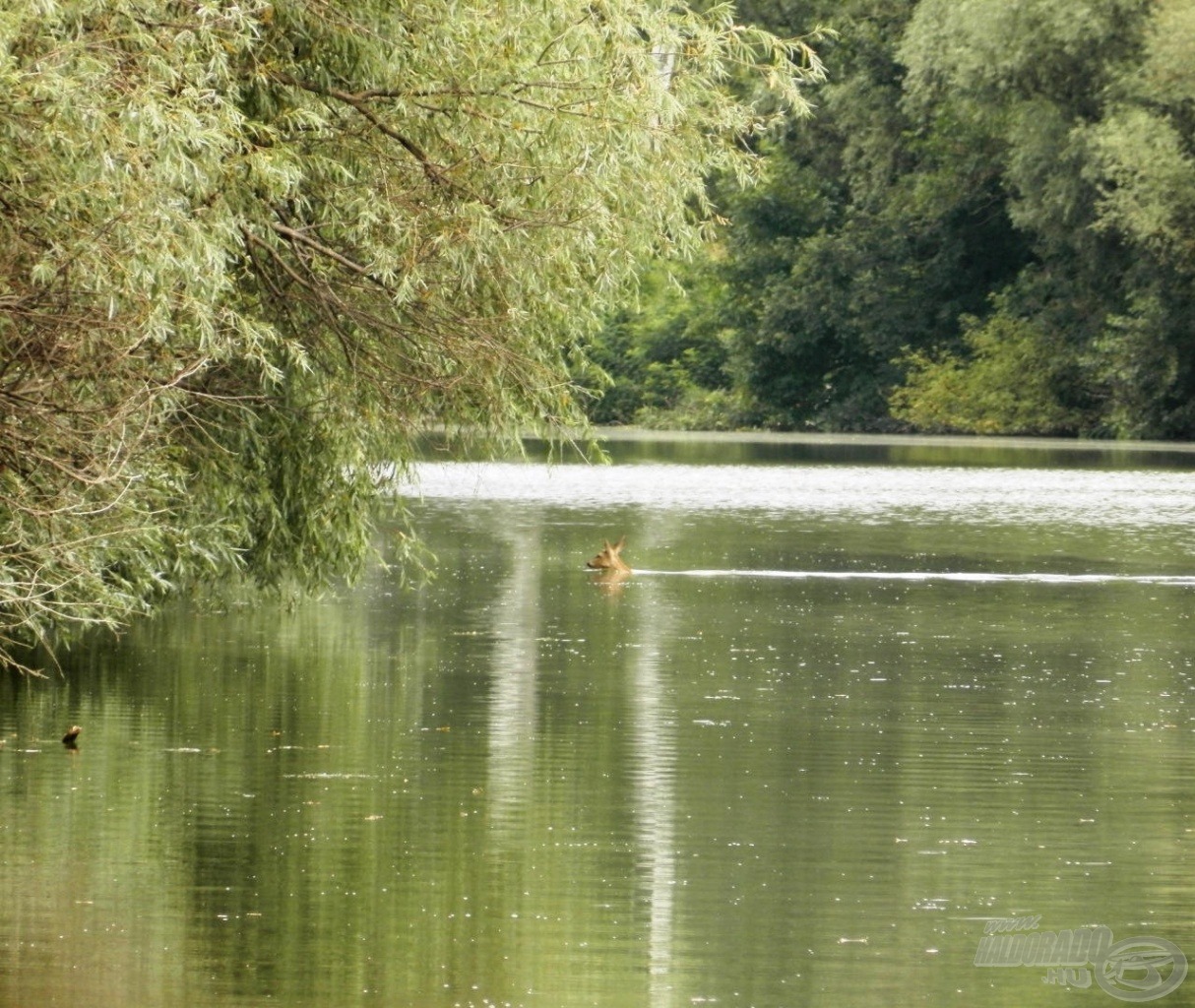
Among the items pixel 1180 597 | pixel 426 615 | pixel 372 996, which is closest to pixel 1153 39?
pixel 1180 597

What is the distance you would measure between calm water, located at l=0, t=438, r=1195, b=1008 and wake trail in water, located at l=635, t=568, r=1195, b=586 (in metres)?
0.60

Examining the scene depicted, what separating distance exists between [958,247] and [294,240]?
190 feet

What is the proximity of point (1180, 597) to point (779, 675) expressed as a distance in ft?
23.8

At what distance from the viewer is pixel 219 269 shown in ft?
40.8

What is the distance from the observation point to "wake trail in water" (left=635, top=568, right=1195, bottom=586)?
973 inches

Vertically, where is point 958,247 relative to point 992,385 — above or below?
above

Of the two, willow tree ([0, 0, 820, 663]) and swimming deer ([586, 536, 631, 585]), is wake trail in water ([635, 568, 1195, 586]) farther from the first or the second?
willow tree ([0, 0, 820, 663])

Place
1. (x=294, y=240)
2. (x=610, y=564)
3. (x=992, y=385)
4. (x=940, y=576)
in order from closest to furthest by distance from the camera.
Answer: (x=294, y=240), (x=610, y=564), (x=940, y=576), (x=992, y=385)

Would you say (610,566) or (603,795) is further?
(610,566)

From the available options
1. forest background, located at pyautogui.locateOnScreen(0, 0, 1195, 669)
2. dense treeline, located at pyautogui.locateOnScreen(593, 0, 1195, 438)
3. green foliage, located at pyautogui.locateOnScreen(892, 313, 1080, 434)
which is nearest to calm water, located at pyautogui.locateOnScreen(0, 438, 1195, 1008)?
forest background, located at pyautogui.locateOnScreen(0, 0, 1195, 669)

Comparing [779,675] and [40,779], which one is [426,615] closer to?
[779,675]

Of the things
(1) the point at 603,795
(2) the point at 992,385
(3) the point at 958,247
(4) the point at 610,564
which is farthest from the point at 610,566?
(3) the point at 958,247

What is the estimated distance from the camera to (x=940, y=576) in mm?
25281

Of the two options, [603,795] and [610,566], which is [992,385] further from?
[603,795]
